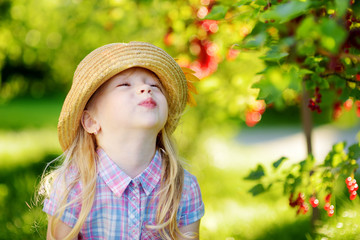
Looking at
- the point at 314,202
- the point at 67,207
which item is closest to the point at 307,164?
the point at 314,202

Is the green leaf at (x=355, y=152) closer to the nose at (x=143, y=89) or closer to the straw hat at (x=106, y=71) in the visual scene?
the straw hat at (x=106, y=71)

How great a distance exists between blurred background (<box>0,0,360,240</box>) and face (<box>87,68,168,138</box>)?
1.33 feet

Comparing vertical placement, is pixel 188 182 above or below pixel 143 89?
below

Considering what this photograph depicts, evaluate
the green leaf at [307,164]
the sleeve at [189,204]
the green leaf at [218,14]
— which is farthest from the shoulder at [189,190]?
the green leaf at [218,14]

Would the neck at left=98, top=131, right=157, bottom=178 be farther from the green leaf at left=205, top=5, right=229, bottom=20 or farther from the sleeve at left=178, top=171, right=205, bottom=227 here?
the green leaf at left=205, top=5, right=229, bottom=20

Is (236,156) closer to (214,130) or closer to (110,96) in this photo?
(214,130)

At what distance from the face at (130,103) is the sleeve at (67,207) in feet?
0.95

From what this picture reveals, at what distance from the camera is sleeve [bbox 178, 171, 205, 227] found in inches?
84.1

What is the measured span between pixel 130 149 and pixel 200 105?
2495 millimetres

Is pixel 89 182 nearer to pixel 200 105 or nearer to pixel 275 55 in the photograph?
pixel 275 55

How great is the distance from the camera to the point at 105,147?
6.64 feet

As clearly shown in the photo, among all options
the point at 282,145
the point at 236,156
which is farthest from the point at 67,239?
the point at 282,145

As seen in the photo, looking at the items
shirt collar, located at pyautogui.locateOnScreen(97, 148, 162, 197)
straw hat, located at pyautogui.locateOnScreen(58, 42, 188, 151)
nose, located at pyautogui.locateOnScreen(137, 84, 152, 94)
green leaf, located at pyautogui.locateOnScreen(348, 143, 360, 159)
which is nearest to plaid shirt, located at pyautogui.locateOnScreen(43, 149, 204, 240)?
shirt collar, located at pyautogui.locateOnScreen(97, 148, 162, 197)

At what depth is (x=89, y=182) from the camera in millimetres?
1969
